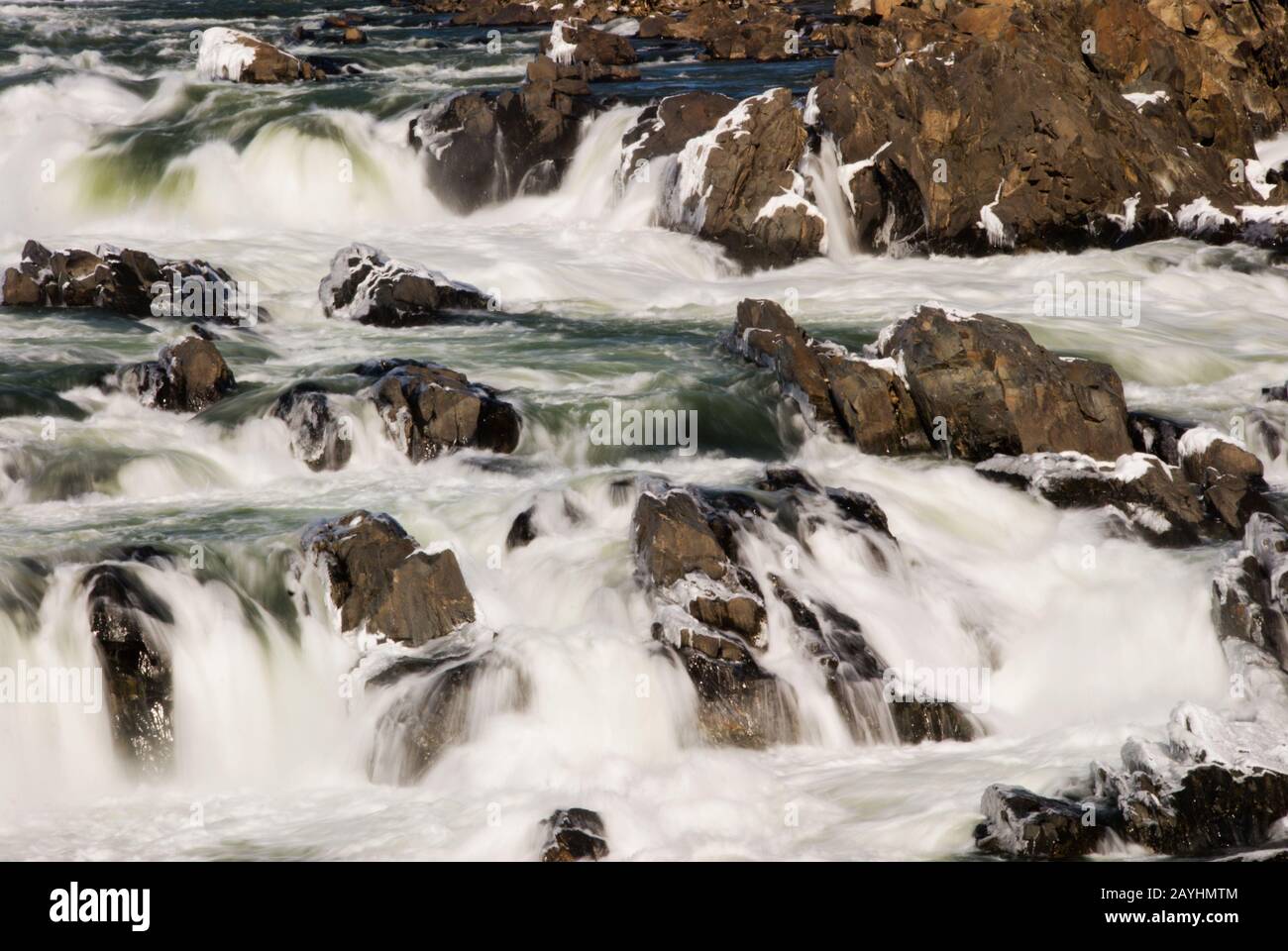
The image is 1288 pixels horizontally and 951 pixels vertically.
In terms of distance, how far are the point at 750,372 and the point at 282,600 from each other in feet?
24.8

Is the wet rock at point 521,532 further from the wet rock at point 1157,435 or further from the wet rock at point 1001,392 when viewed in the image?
the wet rock at point 1157,435

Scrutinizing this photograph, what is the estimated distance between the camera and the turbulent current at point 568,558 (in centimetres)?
1273

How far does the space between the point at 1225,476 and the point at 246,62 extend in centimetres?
2376

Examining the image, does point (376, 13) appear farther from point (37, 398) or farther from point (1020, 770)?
point (1020, 770)

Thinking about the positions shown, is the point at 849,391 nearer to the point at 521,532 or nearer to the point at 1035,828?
the point at 521,532

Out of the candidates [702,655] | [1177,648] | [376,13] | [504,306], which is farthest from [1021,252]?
[376,13]

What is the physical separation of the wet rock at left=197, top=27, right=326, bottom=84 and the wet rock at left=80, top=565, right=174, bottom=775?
22.5m

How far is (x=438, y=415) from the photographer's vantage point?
59.3 ft

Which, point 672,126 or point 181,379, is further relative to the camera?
point 672,126

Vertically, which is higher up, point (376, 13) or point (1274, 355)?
point (376, 13)

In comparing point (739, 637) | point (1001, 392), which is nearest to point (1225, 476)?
point (1001, 392)
